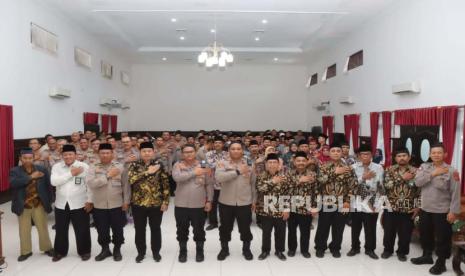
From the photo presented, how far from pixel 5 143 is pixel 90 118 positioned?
468 centimetres

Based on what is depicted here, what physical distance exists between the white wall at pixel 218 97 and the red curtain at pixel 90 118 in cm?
557

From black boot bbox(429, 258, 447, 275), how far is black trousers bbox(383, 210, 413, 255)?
0.43 meters

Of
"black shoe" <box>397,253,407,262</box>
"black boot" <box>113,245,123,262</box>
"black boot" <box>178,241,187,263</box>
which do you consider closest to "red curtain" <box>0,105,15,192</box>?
"black boot" <box>113,245,123,262</box>

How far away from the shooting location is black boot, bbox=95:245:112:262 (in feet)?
14.7

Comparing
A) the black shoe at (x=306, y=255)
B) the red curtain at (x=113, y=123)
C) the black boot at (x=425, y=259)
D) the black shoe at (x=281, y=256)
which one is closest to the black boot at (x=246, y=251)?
the black shoe at (x=281, y=256)

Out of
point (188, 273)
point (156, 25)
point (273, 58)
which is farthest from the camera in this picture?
point (273, 58)

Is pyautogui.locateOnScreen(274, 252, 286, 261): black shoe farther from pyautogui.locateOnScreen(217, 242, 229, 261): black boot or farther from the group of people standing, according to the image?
pyautogui.locateOnScreen(217, 242, 229, 261): black boot

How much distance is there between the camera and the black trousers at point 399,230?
4.52 meters

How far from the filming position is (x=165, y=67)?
18.0 meters

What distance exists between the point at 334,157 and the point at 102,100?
411 inches

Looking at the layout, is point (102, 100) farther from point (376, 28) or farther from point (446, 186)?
point (446, 186)

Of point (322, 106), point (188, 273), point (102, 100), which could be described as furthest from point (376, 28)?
point (102, 100)

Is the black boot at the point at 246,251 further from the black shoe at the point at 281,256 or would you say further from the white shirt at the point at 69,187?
the white shirt at the point at 69,187

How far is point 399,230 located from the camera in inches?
180
